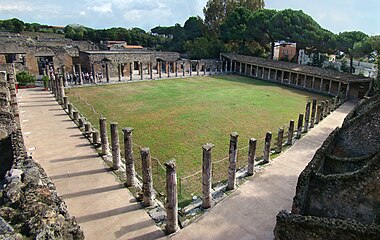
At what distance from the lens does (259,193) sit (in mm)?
9992

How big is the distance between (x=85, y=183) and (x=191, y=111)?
37.4ft

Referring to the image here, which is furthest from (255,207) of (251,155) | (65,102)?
(65,102)

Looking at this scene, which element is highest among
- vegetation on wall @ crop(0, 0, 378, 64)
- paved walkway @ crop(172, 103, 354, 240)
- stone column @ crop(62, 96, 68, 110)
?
vegetation on wall @ crop(0, 0, 378, 64)

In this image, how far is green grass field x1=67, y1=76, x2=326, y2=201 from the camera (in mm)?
14102

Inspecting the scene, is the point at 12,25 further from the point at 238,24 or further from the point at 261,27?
the point at 261,27

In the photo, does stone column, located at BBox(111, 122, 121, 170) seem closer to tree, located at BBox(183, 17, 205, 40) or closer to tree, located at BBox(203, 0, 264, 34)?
tree, located at BBox(203, 0, 264, 34)

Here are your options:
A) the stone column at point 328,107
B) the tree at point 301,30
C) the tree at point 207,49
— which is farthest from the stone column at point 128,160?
the tree at point 207,49

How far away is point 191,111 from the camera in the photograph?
20531mm

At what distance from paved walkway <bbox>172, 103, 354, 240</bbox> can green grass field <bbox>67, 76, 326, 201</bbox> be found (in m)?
2.09

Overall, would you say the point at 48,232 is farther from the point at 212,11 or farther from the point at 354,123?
the point at 212,11

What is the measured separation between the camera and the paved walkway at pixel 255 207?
7.97 metres

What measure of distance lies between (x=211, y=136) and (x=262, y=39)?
29960 mm

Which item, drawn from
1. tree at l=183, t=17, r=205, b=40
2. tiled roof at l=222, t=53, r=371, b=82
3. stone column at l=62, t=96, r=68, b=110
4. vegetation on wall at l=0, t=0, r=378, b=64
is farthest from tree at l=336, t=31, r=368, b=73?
stone column at l=62, t=96, r=68, b=110

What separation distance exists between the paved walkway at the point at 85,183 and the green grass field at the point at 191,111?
2.53m
